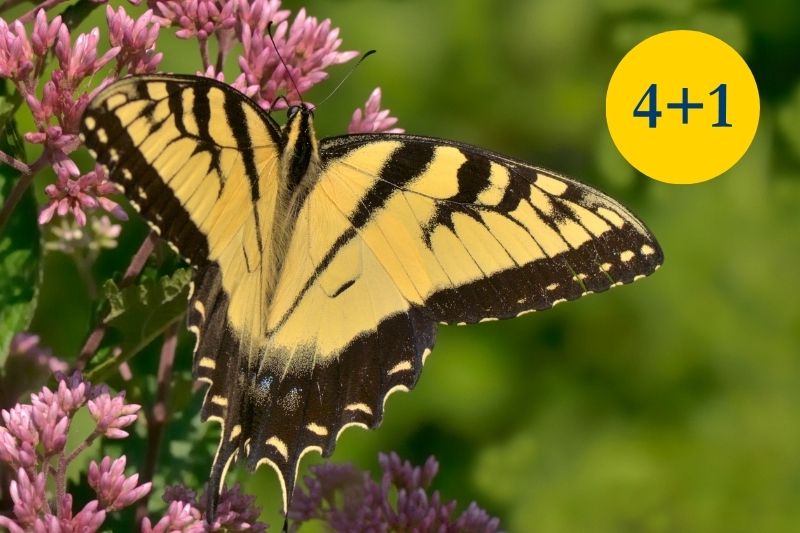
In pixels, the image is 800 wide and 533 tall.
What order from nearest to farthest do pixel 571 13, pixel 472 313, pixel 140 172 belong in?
pixel 140 172 < pixel 472 313 < pixel 571 13

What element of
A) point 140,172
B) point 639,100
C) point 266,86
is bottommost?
point 140,172

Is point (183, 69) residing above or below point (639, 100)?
below

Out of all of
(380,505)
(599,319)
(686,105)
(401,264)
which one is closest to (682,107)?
(686,105)

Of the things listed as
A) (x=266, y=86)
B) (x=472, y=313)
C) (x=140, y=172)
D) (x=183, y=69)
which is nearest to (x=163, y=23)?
(x=266, y=86)

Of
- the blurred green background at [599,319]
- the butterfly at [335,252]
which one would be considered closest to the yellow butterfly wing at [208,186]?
the butterfly at [335,252]

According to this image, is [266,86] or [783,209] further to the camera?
[783,209]

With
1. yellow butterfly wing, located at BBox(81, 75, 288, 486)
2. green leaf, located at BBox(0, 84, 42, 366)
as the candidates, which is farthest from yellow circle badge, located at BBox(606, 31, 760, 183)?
green leaf, located at BBox(0, 84, 42, 366)

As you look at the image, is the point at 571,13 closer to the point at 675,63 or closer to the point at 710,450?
the point at 675,63
